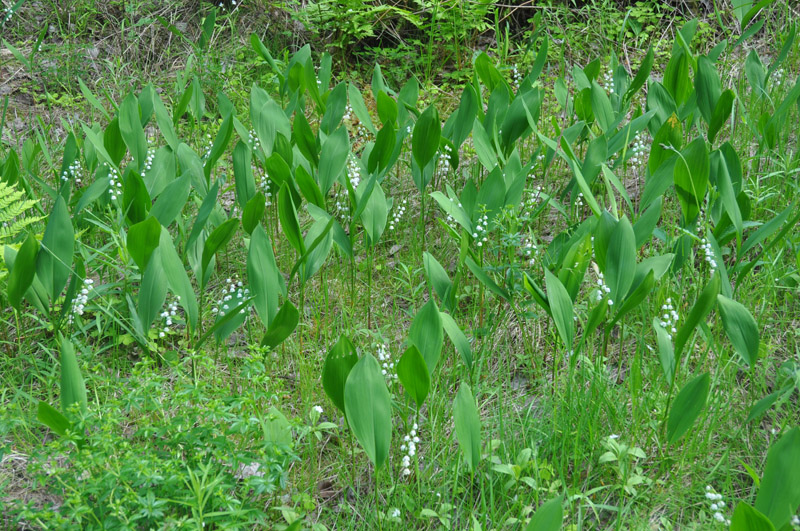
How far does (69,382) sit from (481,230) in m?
1.32

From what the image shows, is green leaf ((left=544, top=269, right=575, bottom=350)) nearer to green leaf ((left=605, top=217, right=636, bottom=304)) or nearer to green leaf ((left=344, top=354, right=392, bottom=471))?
green leaf ((left=605, top=217, right=636, bottom=304))

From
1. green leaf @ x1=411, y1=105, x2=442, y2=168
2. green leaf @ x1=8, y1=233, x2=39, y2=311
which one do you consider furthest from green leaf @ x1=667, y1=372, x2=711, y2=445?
green leaf @ x1=8, y1=233, x2=39, y2=311

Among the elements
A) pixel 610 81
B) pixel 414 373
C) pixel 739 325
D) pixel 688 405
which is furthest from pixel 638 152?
pixel 414 373

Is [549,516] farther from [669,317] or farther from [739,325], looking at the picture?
[669,317]

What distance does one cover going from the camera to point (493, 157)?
2.85 m

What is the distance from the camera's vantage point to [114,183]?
2.94m

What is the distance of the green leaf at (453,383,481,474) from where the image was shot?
1.72m

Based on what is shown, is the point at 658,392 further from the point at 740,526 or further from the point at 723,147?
the point at 723,147

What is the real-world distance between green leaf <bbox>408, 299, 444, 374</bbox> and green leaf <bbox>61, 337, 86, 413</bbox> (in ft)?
2.64

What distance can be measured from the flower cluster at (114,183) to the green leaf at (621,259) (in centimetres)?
178

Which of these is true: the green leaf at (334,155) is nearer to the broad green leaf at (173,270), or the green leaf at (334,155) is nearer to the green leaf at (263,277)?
the green leaf at (263,277)

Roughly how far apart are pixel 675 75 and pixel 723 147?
65 cm

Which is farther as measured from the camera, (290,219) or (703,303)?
(290,219)

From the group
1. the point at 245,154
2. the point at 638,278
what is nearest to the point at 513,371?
the point at 638,278
